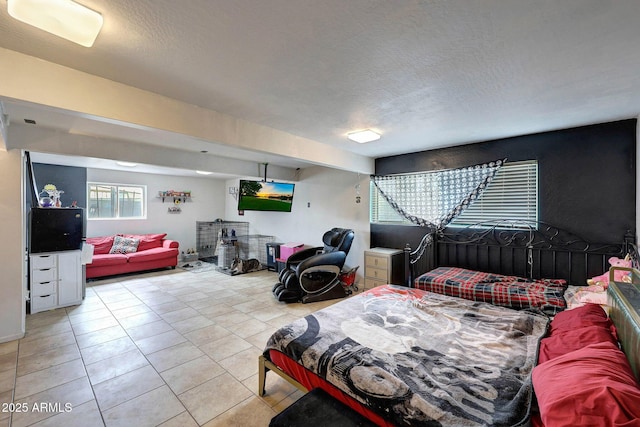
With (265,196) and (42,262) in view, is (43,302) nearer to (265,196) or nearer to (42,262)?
(42,262)

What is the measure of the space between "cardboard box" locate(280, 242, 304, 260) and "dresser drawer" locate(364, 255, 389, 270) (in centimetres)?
180

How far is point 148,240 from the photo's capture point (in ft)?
21.0

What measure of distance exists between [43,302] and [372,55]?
5.33 meters

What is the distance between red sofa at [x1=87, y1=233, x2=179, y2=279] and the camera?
18.0 ft

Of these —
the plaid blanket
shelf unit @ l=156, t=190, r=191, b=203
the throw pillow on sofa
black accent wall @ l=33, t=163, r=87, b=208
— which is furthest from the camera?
shelf unit @ l=156, t=190, r=191, b=203

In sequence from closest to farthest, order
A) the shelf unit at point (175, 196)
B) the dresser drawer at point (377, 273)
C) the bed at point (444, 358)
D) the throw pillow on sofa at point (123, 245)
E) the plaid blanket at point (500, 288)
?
the bed at point (444, 358), the plaid blanket at point (500, 288), the dresser drawer at point (377, 273), the throw pillow on sofa at point (123, 245), the shelf unit at point (175, 196)

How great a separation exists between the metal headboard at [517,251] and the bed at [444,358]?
1033 millimetres

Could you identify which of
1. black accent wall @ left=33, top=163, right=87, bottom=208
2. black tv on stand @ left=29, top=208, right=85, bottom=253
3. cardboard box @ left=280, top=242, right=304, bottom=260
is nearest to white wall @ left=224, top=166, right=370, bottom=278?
cardboard box @ left=280, top=242, right=304, bottom=260

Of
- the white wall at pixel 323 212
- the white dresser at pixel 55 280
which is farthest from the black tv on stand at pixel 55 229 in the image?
the white wall at pixel 323 212

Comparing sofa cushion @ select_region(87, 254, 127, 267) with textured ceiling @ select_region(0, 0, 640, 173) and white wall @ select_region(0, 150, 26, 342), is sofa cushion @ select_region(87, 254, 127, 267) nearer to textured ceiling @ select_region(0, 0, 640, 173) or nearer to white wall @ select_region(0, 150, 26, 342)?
white wall @ select_region(0, 150, 26, 342)

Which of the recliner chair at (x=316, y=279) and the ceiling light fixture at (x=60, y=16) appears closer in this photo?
the ceiling light fixture at (x=60, y=16)

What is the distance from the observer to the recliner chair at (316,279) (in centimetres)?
428

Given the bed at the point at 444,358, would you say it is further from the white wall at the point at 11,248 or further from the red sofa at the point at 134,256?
the red sofa at the point at 134,256

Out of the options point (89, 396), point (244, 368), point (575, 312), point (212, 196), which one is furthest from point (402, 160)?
point (212, 196)
